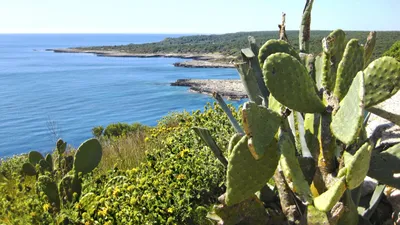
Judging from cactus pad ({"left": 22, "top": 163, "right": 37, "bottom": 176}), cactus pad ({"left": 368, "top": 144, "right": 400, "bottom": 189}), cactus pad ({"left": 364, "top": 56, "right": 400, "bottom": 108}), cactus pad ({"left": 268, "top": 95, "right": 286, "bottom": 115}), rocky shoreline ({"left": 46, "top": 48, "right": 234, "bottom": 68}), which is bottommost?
rocky shoreline ({"left": 46, "top": 48, "right": 234, "bottom": 68})

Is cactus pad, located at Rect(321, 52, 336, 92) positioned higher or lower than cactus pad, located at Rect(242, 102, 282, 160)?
higher

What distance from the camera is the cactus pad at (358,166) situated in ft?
5.98

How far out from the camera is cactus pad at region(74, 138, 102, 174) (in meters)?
4.11

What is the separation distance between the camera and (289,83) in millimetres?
2080

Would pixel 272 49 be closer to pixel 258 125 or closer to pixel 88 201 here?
pixel 258 125

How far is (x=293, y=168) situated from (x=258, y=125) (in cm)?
33

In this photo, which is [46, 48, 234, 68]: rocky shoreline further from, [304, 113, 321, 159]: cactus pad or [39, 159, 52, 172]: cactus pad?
[304, 113, 321, 159]: cactus pad

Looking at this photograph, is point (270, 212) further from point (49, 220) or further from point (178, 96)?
point (178, 96)

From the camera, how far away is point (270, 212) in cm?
251

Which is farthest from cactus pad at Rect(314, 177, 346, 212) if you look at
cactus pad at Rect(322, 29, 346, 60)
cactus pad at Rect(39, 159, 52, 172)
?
cactus pad at Rect(39, 159, 52, 172)

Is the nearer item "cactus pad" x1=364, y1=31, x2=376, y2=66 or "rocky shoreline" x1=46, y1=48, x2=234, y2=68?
"cactus pad" x1=364, y1=31, x2=376, y2=66

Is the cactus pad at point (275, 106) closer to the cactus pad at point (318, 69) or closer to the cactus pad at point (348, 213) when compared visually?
the cactus pad at point (318, 69)

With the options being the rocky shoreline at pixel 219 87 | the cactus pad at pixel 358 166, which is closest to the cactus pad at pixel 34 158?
the cactus pad at pixel 358 166

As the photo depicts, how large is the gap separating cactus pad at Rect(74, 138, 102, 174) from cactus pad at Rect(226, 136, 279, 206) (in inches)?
90.5
